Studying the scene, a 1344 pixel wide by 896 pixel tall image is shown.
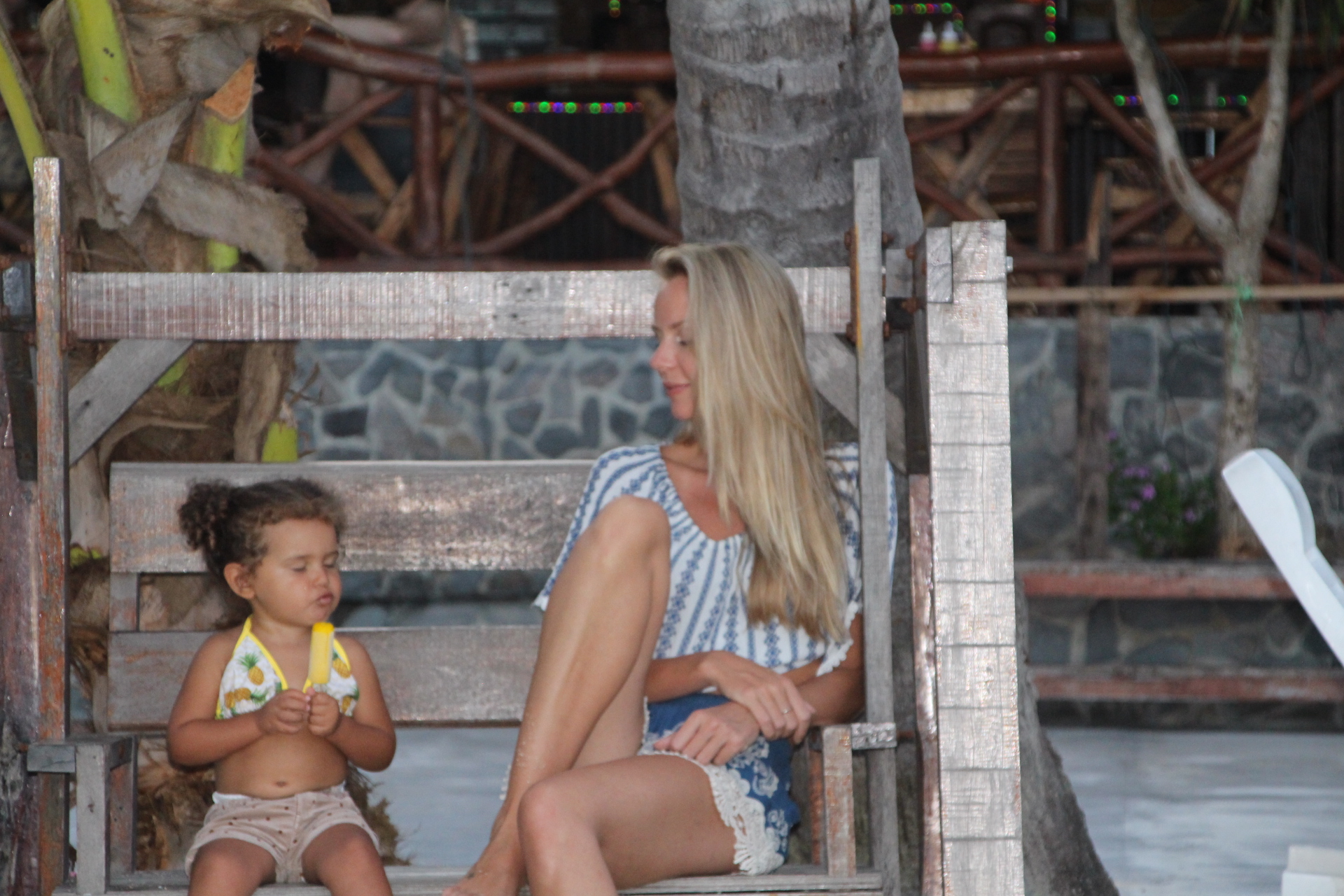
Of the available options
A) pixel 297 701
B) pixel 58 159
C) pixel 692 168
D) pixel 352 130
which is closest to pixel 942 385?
pixel 692 168

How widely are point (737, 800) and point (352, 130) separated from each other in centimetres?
532

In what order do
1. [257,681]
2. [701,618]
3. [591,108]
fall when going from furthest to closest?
[591,108] < [257,681] < [701,618]

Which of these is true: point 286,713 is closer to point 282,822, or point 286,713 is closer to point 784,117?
point 282,822

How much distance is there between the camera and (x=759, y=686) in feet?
7.75

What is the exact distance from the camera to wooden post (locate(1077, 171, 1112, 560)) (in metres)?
6.03

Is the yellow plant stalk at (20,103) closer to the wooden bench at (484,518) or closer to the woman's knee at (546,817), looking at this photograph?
the wooden bench at (484,518)

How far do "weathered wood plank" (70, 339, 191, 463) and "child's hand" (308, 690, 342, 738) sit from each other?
0.56 m

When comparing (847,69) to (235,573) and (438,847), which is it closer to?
(235,573)

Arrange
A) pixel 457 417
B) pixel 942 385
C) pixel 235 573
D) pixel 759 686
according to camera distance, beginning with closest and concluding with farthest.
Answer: pixel 942 385
pixel 759 686
pixel 235 573
pixel 457 417

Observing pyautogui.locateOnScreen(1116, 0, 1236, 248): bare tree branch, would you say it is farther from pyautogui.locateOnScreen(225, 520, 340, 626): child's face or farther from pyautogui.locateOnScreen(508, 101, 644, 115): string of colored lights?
pyautogui.locateOnScreen(225, 520, 340, 626): child's face

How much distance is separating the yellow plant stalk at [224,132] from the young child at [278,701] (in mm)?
569

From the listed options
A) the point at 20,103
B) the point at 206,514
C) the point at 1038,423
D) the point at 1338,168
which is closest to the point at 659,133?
the point at 1038,423

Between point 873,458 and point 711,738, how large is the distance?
501 mm

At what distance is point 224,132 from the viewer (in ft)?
9.89
